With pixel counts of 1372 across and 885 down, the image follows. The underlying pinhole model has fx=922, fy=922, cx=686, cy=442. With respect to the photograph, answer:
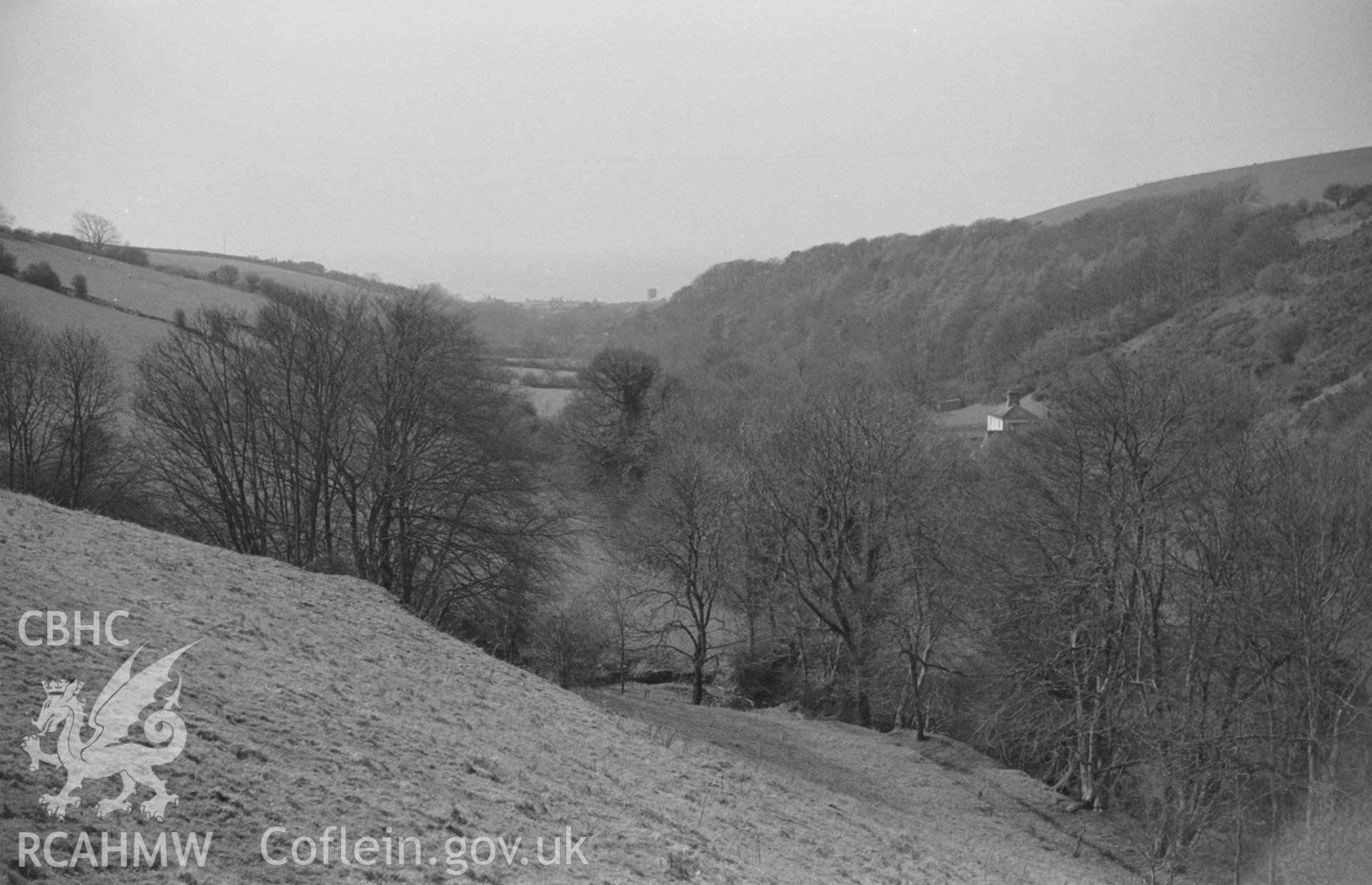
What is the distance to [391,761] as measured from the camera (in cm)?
710

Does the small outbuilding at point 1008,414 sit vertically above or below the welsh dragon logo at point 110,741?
below

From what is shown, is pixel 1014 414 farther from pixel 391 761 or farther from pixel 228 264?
pixel 391 761

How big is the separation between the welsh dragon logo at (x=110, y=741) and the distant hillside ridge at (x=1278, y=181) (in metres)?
33.0

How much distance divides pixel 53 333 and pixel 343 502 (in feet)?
32.3

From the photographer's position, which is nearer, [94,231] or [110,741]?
[110,741]

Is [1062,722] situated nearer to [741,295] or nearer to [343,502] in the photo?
[343,502]

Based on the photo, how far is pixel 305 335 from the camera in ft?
74.4

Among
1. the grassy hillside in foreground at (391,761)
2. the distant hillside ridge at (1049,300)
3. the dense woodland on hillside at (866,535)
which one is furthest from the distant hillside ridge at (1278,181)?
the grassy hillside in foreground at (391,761)

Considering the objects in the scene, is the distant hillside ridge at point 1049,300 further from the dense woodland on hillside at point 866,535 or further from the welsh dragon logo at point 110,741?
the welsh dragon logo at point 110,741

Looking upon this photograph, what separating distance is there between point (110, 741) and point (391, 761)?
2.01 m

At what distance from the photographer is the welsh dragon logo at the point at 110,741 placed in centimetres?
507

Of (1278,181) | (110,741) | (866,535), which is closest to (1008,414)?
(866,535)

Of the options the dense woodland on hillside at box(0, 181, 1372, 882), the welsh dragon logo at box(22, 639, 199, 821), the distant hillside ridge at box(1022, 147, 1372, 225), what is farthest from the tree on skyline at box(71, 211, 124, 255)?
the distant hillside ridge at box(1022, 147, 1372, 225)

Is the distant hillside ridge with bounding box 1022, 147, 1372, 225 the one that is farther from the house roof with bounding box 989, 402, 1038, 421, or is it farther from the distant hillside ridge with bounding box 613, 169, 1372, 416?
the house roof with bounding box 989, 402, 1038, 421
